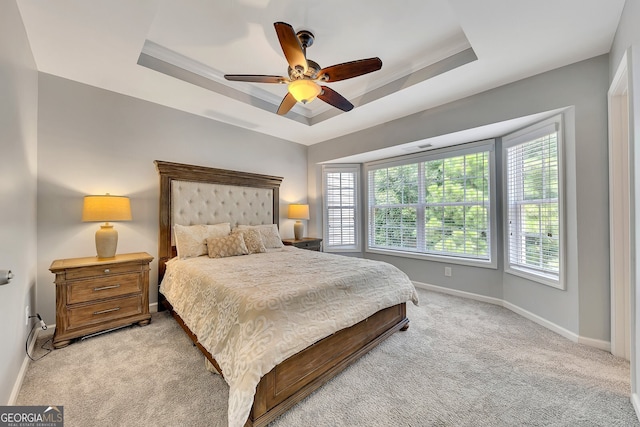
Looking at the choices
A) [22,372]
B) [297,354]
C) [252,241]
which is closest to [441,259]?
[252,241]

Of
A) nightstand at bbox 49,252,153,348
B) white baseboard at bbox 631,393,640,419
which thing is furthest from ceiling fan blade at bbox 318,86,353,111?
white baseboard at bbox 631,393,640,419

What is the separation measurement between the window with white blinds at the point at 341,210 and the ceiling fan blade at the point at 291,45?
3.06 m

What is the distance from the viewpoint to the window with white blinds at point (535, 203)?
263 cm

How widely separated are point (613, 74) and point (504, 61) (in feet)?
Result: 2.62

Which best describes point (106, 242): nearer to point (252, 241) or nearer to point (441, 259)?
point (252, 241)

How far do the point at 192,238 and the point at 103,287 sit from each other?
3.06 feet

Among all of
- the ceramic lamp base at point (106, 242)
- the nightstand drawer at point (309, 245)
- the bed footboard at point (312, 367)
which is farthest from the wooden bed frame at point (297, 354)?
the nightstand drawer at point (309, 245)

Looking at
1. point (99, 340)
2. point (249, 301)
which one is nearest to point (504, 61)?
point (249, 301)

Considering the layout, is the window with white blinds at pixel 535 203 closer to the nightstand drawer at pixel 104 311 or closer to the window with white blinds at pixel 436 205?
the window with white blinds at pixel 436 205

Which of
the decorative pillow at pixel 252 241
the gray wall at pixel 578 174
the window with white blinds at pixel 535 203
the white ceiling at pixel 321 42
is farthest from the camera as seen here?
the decorative pillow at pixel 252 241

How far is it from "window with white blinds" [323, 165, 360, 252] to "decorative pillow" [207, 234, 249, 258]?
2148 millimetres

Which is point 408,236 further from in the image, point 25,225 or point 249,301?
point 25,225

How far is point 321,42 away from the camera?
8.21 ft

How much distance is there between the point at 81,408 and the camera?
5.14 feet
